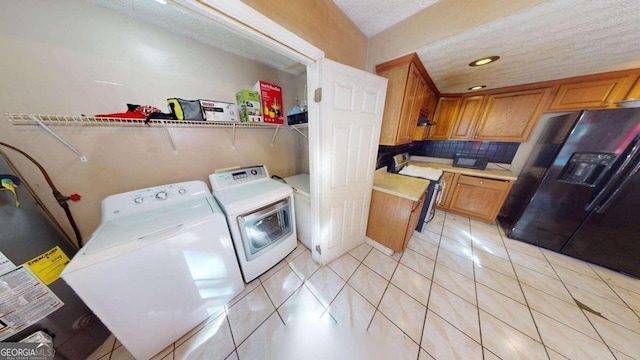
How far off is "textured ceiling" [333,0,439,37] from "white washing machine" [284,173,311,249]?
A: 4.88ft

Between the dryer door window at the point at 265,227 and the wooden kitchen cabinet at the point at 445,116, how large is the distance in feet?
8.86

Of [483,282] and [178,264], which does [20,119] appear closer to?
[178,264]

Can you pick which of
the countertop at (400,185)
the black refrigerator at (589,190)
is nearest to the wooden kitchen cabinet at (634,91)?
the black refrigerator at (589,190)

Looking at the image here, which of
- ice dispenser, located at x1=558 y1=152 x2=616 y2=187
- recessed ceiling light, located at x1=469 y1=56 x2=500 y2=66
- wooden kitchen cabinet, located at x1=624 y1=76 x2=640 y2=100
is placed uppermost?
recessed ceiling light, located at x1=469 y1=56 x2=500 y2=66

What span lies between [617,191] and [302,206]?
3104mm

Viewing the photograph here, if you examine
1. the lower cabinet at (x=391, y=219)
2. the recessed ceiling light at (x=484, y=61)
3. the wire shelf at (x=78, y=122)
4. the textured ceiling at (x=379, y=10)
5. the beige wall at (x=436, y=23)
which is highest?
the textured ceiling at (x=379, y=10)

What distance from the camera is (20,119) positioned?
2.92 ft

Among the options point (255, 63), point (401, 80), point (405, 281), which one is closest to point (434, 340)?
point (405, 281)

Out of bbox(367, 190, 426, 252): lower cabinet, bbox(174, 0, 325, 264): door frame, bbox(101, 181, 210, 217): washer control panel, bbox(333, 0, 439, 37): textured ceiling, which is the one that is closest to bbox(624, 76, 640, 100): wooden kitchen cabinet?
bbox(367, 190, 426, 252): lower cabinet

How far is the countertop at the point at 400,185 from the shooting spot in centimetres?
161

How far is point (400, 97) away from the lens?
149 cm

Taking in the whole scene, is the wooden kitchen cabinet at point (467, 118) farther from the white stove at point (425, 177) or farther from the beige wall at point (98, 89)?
the beige wall at point (98, 89)

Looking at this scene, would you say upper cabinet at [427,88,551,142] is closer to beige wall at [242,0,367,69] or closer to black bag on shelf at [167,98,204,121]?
beige wall at [242,0,367,69]

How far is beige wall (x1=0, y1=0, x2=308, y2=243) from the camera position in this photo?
2.91 ft
